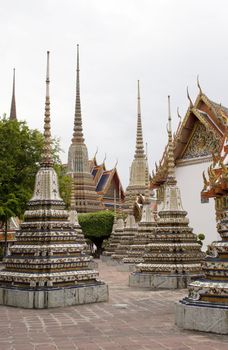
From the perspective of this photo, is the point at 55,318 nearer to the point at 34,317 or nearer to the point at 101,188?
the point at 34,317

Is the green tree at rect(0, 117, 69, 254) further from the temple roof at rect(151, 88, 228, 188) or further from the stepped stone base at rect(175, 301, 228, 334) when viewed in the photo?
the stepped stone base at rect(175, 301, 228, 334)

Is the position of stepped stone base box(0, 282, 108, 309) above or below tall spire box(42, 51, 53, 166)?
below

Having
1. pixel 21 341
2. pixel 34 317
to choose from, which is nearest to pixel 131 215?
pixel 34 317

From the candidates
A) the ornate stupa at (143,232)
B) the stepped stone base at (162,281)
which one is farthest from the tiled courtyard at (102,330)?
the ornate stupa at (143,232)

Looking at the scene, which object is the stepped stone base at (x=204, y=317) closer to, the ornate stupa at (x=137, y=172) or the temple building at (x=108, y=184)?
the ornate stupa at (x=137, y=172)

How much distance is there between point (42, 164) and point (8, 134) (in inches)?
483

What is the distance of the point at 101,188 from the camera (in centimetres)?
4884

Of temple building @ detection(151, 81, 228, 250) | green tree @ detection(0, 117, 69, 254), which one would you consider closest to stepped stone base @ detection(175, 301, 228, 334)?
green tree @ detection(0, 117, 69, 254)

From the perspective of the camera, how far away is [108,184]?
49.1 m

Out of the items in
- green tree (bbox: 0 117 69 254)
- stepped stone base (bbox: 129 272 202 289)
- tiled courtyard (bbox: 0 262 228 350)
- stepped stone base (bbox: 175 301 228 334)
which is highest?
green tree (bbox: 0 117 69 254)

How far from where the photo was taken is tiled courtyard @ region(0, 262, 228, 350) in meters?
6.14

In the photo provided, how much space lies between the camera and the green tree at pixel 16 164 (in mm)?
21886

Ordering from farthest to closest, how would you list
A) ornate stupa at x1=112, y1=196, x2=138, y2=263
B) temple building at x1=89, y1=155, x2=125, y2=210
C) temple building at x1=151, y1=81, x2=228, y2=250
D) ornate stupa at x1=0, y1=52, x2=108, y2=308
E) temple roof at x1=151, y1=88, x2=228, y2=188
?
temple building at x1=89, y1=155, x2=125, y2=210
temple roof at x1=151, y1=88, x2=228, y2=188
temple building at x1=151, y1=81, x2=228, y2=250
ornate stupa at x1=112, y1=196, x2=138, y2=263
ornate stupa at x1=0, y1=52, x2=108, y2=308

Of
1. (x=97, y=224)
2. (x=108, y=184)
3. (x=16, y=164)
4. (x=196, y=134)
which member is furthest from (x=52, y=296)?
(x=108, y=184)
